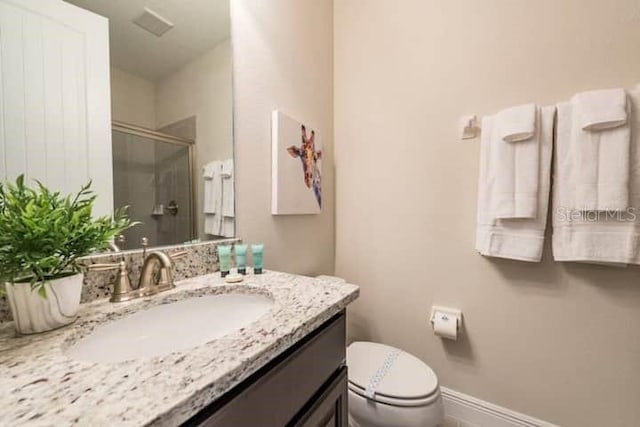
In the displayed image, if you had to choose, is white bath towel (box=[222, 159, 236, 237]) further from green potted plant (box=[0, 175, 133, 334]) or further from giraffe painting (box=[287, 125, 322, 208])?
green potted plant (box=[0, 175, 133, 334])

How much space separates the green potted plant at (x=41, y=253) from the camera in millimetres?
468

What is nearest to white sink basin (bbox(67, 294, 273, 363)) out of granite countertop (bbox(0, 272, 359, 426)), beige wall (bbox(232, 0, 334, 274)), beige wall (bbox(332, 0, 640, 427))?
granite countertop (bbox(0, 272, 359, 426))

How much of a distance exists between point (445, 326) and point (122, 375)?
51.7 inches

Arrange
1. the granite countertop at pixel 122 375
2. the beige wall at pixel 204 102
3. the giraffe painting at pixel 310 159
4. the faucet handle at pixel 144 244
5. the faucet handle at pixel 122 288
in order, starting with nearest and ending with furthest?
1. the granite countertop at pixel 122 375
2. the faucet handle at pixel 122 288
3. the faucet handle at pixel 144 244
4. the beige wall at pixel 204 102
5. the giraffe painting at pixel 310 159

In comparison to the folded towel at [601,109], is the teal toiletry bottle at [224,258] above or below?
→ below

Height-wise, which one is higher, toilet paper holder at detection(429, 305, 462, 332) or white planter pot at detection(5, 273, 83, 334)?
white planter pot at detection(5, 273, 83, 334)

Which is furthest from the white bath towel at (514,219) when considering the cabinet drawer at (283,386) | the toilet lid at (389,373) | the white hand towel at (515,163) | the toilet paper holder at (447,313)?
the cabinet drawer at (283,386)

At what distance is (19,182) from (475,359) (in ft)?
5.72

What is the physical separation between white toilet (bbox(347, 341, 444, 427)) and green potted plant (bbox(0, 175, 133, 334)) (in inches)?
38.0

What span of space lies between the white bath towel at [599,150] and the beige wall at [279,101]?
1.15 metres

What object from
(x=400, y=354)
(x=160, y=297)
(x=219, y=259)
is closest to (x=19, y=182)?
(x=160, y=297)

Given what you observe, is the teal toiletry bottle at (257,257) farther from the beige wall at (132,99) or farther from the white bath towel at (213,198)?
the beige wall at (132,99)

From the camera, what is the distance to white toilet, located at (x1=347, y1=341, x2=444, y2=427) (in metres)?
0.93

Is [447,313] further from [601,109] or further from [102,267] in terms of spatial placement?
[102,267]
